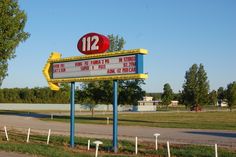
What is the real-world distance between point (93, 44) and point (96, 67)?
1113 millimetres

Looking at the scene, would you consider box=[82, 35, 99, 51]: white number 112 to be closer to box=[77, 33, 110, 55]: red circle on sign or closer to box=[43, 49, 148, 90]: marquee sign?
box=[77, 33, 110, 55]: red circle on sign

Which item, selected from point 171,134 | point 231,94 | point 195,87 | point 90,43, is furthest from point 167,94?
point 90,43

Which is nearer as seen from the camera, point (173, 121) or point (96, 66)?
point (96, 66)

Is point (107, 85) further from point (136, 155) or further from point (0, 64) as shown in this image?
point (136, 155)

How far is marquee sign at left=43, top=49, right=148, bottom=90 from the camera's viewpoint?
57.4 feet

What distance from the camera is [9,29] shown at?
26.4 meters

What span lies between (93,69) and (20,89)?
101780 mm

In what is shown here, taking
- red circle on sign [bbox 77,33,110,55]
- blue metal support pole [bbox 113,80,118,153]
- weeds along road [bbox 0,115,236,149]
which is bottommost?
weeds along road [bbox 0,115,236,149]

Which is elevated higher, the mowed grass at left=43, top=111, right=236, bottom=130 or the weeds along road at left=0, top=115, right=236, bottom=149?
the mowed grass at left=43, top=111, right=236, bottom=130

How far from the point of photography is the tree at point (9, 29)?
1032 inches

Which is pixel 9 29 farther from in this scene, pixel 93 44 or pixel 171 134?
pixel 171 134

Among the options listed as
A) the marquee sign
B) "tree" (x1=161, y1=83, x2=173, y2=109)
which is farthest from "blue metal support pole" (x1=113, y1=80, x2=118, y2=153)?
"tree" (x1=161, y1=83, x2=173, y2=109)

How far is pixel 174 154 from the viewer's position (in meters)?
17.1

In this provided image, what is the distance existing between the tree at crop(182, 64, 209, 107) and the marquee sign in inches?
2594
